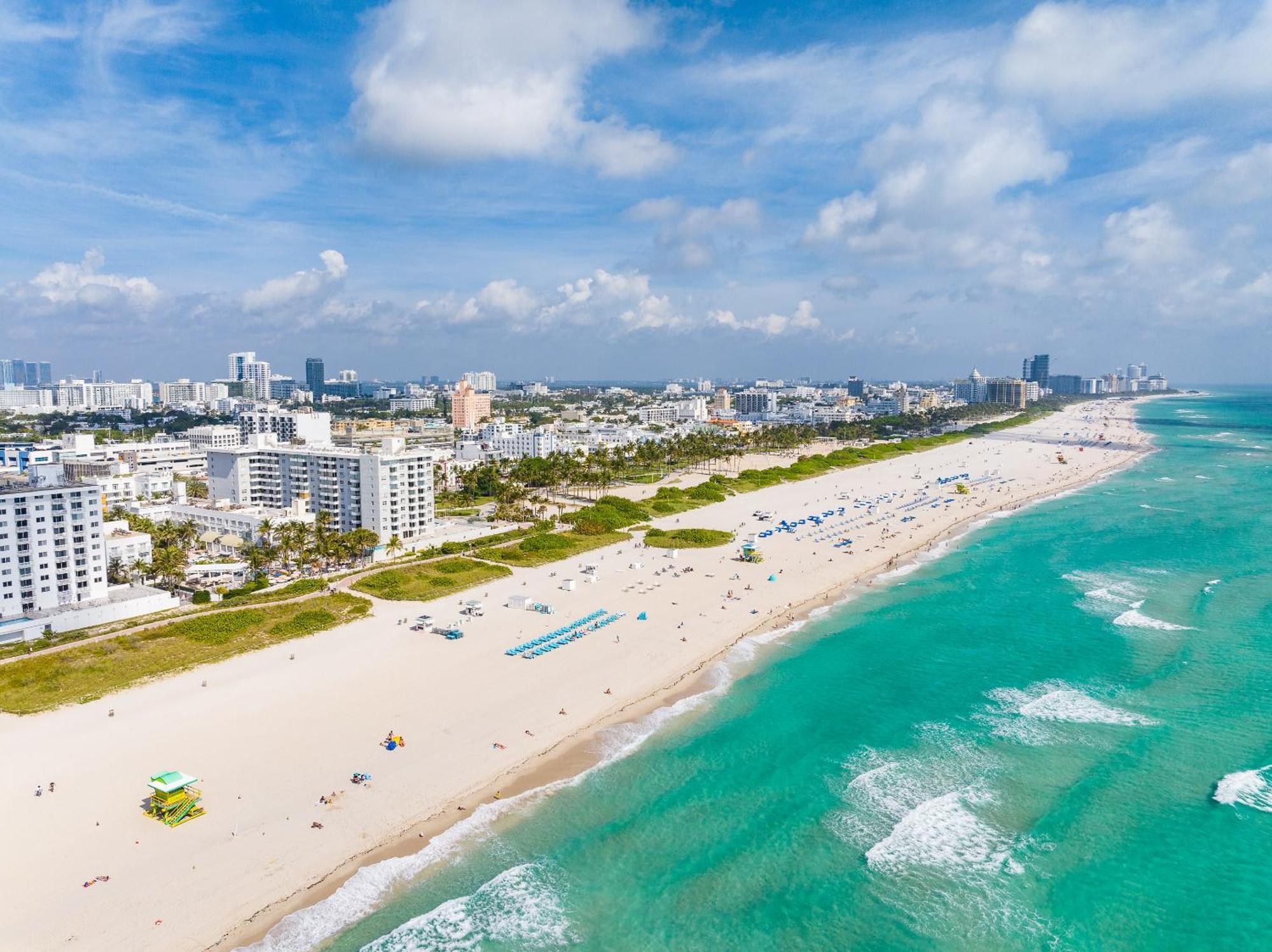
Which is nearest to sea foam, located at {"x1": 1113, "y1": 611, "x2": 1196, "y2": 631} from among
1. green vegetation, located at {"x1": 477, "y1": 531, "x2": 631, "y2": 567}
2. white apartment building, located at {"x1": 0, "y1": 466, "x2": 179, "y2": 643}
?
green vegetation, located at {"x1": 477, "y1": 531, "x2": 631, "y2": 567}

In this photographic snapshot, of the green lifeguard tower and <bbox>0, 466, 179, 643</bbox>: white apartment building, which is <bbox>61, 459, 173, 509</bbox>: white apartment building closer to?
<bbox>0, 466, 179, 643</bbox>: white apartment building

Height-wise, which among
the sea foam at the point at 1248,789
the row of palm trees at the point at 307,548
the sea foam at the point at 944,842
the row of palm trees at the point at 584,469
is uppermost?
the row of palm trees at the point at 584,469

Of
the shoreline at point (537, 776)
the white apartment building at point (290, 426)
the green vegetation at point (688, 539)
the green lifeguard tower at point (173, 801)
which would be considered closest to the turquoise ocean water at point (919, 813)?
the shoreline at point (537, 776)

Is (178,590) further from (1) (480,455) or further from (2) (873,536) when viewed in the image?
(1) (480,455)

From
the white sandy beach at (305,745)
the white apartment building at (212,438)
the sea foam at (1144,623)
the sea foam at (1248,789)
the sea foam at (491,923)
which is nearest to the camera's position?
the sea foam at (491,923)

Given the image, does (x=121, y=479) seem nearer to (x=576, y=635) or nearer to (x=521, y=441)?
(x=521, y=441)

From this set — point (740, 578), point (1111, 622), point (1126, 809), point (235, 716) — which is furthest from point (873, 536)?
point (235, 716)

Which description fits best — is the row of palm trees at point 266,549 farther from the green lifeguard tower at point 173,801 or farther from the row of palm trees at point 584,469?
the green lifeguard tower at point 173,801
